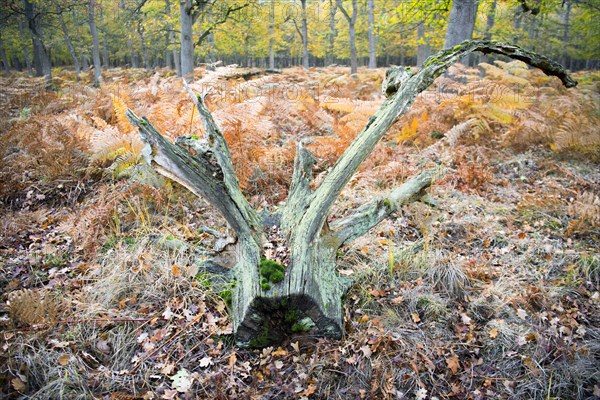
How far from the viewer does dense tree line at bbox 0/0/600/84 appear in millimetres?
7633

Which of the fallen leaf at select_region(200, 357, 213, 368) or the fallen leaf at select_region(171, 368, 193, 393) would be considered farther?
the fallen leaf at select_region(200, 357, 213, 368)

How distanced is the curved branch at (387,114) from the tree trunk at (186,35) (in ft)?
23.1

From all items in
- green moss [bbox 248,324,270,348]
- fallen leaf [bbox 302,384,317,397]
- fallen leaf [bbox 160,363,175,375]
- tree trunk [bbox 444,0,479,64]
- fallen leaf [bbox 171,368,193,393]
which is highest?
tree trunk [bbox 444,0,479,64]

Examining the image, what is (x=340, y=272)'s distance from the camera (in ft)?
10.3

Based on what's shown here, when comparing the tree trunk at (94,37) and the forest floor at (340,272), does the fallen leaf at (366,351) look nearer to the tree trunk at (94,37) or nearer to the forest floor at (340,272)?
the forest floor at (340,272)

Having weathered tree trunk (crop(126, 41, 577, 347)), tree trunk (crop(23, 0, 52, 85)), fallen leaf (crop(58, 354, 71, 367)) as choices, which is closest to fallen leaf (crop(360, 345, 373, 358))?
weathered tree trunk (crop(126, 41, 577, 347))

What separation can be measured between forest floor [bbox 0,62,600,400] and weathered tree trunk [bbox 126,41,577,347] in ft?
0.77

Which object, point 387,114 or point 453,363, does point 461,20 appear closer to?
point 387,114

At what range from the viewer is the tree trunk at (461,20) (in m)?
6.37

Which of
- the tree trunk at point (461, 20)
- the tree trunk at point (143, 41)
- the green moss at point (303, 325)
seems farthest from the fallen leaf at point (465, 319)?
the tree trunk at point (143, 41)

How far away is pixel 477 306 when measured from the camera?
2.87 m

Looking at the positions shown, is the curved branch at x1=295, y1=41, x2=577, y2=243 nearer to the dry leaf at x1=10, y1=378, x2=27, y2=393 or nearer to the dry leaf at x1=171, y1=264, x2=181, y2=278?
the dry leaf at x1=171, y1=264, x2=181, y2=278

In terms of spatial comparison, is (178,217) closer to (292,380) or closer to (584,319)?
(292,380)

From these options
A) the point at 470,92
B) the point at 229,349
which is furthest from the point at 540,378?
the point at 470,92
